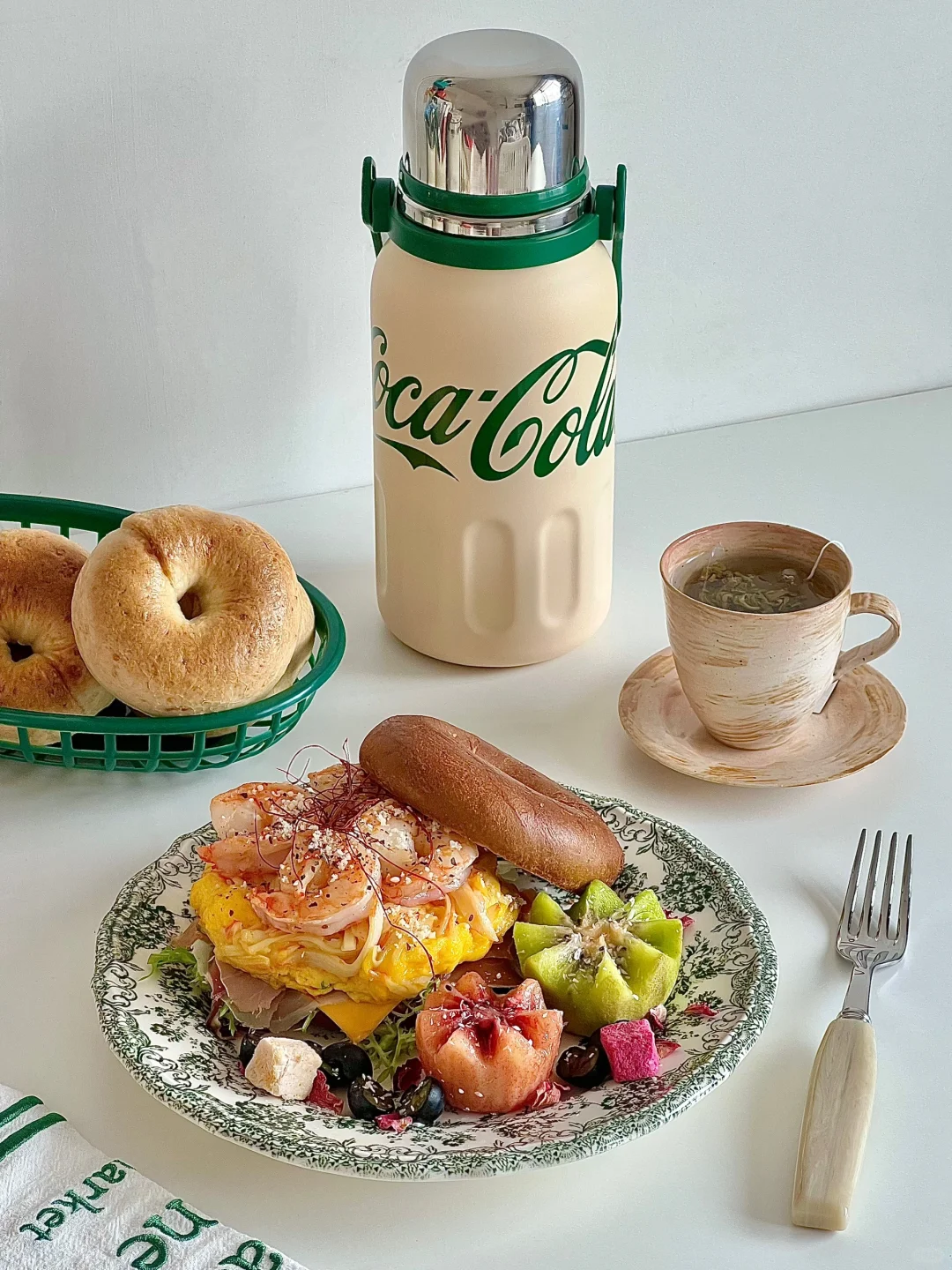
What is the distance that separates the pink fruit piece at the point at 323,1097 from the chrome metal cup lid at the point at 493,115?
56 cm

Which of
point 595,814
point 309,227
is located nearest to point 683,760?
point 595,814

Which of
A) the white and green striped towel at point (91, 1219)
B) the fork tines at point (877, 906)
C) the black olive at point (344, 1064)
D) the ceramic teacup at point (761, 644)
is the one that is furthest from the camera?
the ceramic teacup at point (761, 644)

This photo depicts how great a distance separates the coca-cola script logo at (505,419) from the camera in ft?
3.17

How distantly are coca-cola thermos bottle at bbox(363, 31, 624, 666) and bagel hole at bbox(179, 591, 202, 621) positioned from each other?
17cm

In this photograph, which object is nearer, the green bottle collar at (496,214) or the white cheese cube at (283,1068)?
the white cheese cube at (283,1068)

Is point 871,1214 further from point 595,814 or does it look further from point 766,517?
point 766,517

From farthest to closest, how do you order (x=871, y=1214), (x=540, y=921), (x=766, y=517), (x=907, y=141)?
(x=907, y=141)
(x=766, y=517)
(x=540, y=921)
(x=871, y=1214)

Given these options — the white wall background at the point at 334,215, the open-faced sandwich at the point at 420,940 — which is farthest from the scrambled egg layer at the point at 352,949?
the white wall background at the point at 334,215

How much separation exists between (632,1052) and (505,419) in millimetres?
460

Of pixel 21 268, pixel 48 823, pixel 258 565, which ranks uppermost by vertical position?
pixel 21 268

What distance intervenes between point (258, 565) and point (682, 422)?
0.65 meters

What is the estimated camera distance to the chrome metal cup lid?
88 cm

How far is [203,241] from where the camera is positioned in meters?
1.18

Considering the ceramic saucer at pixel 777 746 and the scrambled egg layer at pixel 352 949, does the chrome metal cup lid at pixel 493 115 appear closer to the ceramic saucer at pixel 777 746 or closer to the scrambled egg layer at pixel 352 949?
the ceramic saucer at pixel 777 746
